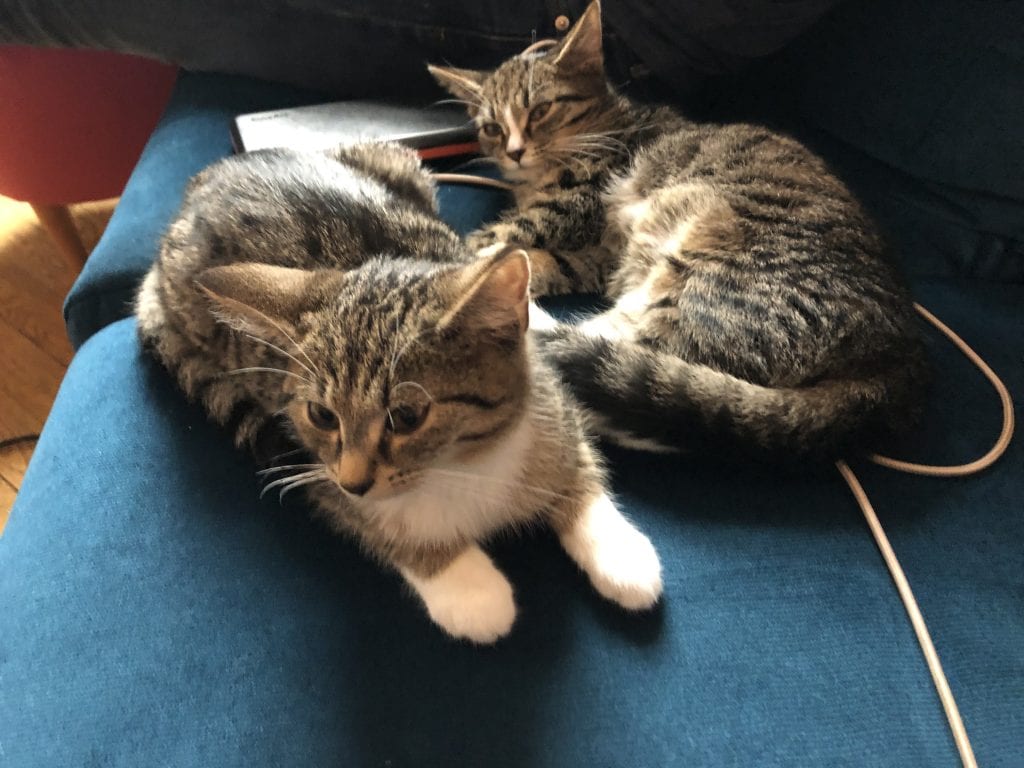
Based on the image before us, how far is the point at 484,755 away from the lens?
76 centimetres

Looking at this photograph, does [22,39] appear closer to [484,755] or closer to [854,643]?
[484,755]

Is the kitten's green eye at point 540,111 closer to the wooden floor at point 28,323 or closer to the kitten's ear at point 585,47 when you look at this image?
the kitten's ear at point 585,47

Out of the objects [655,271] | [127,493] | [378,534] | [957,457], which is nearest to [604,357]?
[655,271]

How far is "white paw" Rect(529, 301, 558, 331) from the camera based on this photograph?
45.5 inches

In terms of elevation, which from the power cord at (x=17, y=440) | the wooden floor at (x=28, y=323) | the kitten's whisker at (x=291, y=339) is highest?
the kitten's whisker at (x=291, y=339)

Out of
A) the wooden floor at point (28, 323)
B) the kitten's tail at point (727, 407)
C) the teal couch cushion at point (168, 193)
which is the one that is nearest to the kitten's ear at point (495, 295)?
the kitten's tail at point (727, 407)

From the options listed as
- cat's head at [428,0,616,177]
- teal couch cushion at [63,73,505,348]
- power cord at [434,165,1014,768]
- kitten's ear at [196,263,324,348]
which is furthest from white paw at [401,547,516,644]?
cat's head at [428,0,616,177]

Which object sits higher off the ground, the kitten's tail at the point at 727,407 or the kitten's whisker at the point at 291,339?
the kitten's whisker at the point at 291,339

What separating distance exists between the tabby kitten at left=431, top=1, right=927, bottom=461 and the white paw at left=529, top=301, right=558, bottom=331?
0.5 inches

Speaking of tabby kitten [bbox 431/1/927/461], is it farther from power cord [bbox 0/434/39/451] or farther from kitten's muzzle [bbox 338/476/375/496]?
power cord [bbox 0/434/39/451]

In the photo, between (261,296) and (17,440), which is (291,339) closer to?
(261,296)

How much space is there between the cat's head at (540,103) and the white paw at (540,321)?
553mm

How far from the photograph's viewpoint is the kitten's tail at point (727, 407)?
3.22ft

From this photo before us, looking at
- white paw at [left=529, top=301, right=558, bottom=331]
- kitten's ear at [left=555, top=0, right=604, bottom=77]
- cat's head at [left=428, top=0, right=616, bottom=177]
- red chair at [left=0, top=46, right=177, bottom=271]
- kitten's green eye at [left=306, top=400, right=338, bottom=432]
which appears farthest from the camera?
red chair at [left=0, top=46, right=177, bottom=271]
